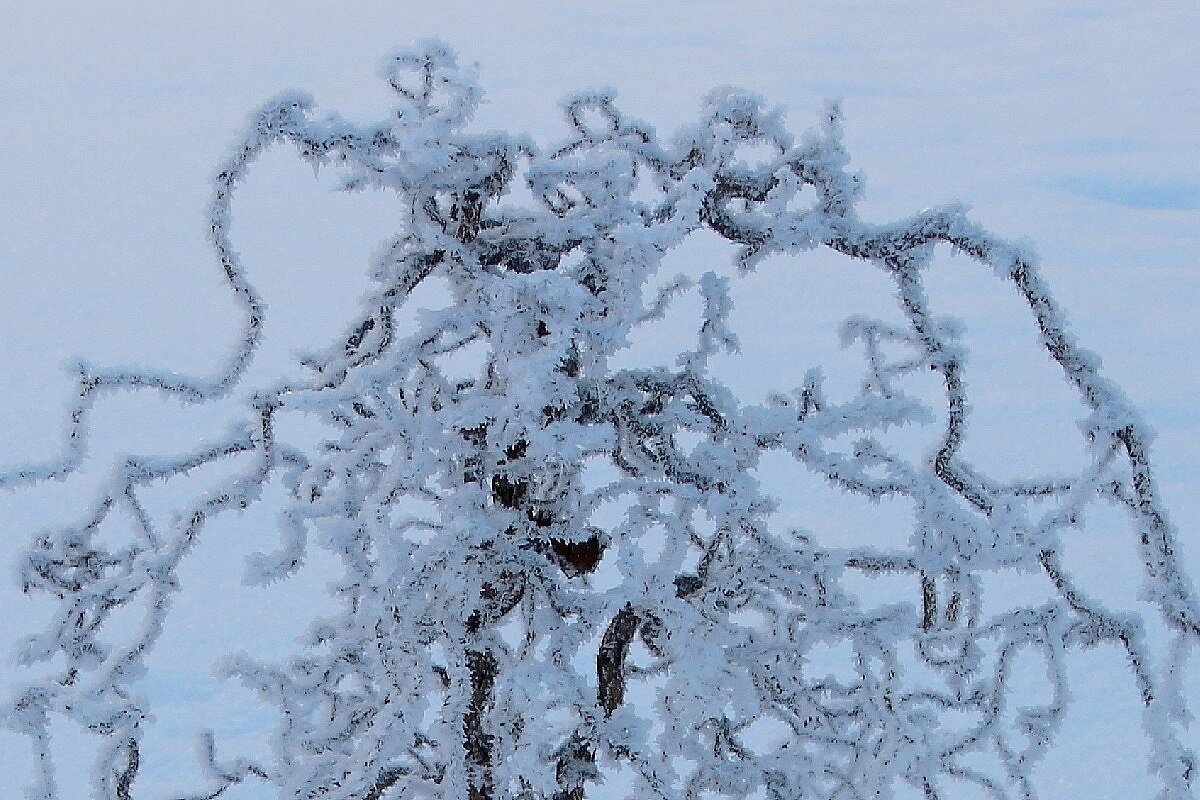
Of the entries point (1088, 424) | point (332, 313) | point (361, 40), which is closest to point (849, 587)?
point (1088, 424)

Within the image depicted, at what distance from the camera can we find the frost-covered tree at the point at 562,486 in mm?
1457

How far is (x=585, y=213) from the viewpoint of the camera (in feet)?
5.36

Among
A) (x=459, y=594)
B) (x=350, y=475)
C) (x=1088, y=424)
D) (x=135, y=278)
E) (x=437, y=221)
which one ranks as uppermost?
(x=437, y=221)

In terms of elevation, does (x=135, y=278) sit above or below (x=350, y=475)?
below

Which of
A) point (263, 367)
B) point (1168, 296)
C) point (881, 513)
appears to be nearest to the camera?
point (881, 513)

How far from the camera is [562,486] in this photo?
1.66 metres

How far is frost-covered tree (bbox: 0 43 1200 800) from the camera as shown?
1.46 meters

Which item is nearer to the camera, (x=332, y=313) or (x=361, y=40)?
(x=332, y=313)

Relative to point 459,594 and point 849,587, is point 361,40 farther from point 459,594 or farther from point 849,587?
point 459,594

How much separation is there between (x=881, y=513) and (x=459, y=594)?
5746 mm

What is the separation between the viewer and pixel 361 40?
29.6 meters

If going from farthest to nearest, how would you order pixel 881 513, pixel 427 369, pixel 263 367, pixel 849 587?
pixel 263 367 → pixel 881 513 → pixel 849 587 → pixel 427 369

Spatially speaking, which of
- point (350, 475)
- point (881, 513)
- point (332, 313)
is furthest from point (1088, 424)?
point (332, 313)

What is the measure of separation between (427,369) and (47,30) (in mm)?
35528
